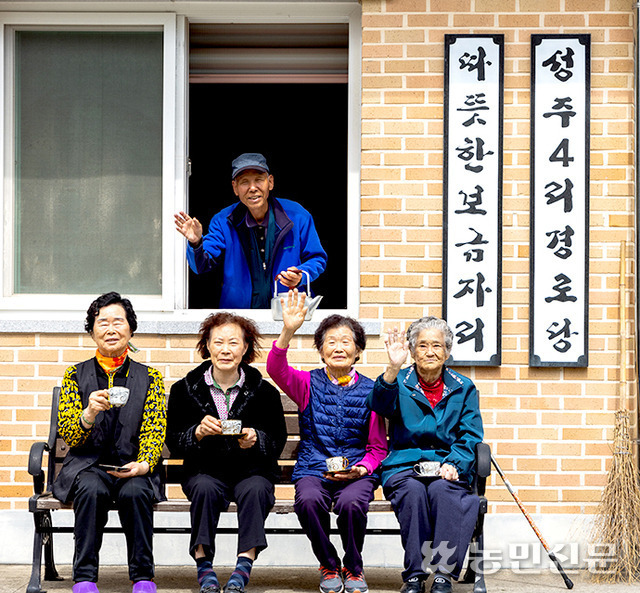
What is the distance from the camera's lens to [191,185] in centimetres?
735

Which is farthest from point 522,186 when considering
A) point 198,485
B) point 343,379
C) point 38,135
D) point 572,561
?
point 38,135

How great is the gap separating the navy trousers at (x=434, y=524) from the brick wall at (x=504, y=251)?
1.00 metres

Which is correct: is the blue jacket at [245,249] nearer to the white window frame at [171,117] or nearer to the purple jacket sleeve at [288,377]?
the white window frame at [171,117]

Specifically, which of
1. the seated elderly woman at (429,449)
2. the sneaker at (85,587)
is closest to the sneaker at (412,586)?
the seated elderly woman at (429,449)

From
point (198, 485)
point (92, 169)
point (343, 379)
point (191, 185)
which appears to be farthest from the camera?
point (191, 185)

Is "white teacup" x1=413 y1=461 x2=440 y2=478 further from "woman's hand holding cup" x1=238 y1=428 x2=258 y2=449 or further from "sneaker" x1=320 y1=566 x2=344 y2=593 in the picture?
"woman's hand holding cup" x1=238 y1=428 x2=258 y2=449

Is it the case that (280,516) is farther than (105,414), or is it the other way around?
(280,516)

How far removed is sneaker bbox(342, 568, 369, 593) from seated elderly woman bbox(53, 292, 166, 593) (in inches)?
37.2

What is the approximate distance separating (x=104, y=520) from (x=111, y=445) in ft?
1.23

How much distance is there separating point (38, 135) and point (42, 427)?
5.83 ft

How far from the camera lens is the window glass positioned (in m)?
6.48

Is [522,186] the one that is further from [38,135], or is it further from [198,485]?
[38,135]

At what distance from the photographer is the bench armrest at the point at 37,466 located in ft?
17.2

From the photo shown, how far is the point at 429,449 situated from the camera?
5.39 meters
